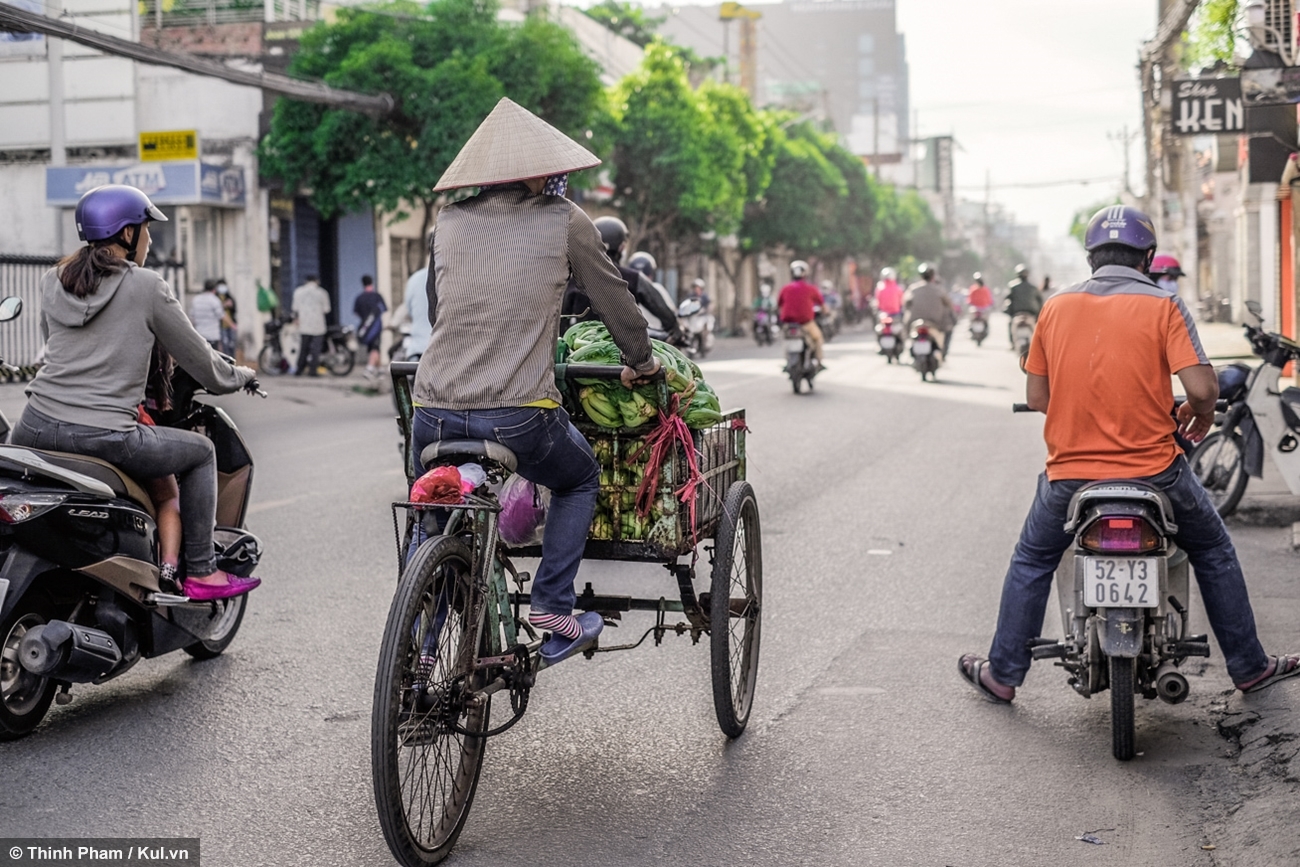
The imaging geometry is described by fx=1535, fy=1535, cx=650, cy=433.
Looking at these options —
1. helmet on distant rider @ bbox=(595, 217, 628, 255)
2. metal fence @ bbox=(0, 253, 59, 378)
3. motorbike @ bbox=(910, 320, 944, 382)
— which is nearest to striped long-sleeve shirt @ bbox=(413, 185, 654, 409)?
helmet on distant rider @ bbox=(595, 217, 628, 255)

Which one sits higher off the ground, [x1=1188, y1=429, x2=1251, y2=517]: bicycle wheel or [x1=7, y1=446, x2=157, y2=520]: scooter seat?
[x1=7, y1=446, x2=157, y2=520]: scooter seat

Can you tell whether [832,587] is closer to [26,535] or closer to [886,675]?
[886,675]

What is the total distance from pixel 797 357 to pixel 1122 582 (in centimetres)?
1522

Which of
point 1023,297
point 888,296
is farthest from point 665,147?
point 888,296

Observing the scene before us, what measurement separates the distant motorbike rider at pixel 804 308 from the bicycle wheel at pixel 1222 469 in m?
10.7

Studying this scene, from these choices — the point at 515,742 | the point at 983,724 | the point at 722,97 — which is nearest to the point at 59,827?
the point at 515,742

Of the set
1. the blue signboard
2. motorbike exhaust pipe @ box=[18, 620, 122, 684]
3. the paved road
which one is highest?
the blue signboard

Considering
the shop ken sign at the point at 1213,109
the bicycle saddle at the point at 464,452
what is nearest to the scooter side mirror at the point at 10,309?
the bicycle saddle at the point at 464,452

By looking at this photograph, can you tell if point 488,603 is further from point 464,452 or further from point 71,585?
point 71,585

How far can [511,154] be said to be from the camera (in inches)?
159

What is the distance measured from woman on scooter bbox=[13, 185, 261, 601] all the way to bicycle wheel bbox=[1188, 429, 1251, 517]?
642 cm

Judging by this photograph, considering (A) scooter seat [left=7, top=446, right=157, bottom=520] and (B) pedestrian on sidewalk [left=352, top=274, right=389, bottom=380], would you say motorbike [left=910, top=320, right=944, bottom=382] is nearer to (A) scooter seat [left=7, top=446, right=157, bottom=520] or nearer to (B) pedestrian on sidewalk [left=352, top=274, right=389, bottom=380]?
(B) pedestrian on sidewalk [left=352, top=274, right=389, bottom=380]

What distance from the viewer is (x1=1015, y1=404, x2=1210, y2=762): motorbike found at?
4578 millimetres

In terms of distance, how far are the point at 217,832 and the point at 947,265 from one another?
135m
